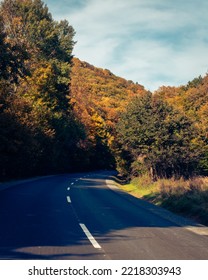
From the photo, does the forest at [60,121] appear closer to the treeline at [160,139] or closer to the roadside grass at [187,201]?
the treeline at [160,139]

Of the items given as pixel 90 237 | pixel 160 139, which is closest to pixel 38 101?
pixel 160 139

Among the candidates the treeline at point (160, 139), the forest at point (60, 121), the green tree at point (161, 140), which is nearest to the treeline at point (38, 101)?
the forest at point (60, 121)

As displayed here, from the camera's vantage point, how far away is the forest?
33031mm

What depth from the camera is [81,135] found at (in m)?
65.0

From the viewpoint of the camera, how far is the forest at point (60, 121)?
108ft

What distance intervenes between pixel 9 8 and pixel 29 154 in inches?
945

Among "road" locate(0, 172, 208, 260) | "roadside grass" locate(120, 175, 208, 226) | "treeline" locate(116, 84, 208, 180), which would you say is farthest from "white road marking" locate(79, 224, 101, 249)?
"treeline" locate(116, 84, 208, 180)

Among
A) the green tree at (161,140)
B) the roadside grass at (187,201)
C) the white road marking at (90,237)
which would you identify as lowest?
the roadside grass at (187,201)

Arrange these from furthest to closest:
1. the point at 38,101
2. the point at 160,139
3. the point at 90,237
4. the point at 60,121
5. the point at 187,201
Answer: the point at 60,121 → the point at 38,101 → the point at 160,139 → the point at 187,201 → the point at 90,237

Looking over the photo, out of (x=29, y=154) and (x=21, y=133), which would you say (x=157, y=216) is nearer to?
(x=21, y=133)

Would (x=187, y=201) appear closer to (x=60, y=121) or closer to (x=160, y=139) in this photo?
(x=160, y=139)

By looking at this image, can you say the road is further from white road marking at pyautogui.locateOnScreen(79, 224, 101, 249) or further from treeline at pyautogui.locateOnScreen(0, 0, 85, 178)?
treeline at pyautogui.locateOnScreen(0, 0, 85, 178)

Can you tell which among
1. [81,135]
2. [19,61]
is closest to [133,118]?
[19,61]

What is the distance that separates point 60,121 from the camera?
2073 inches
